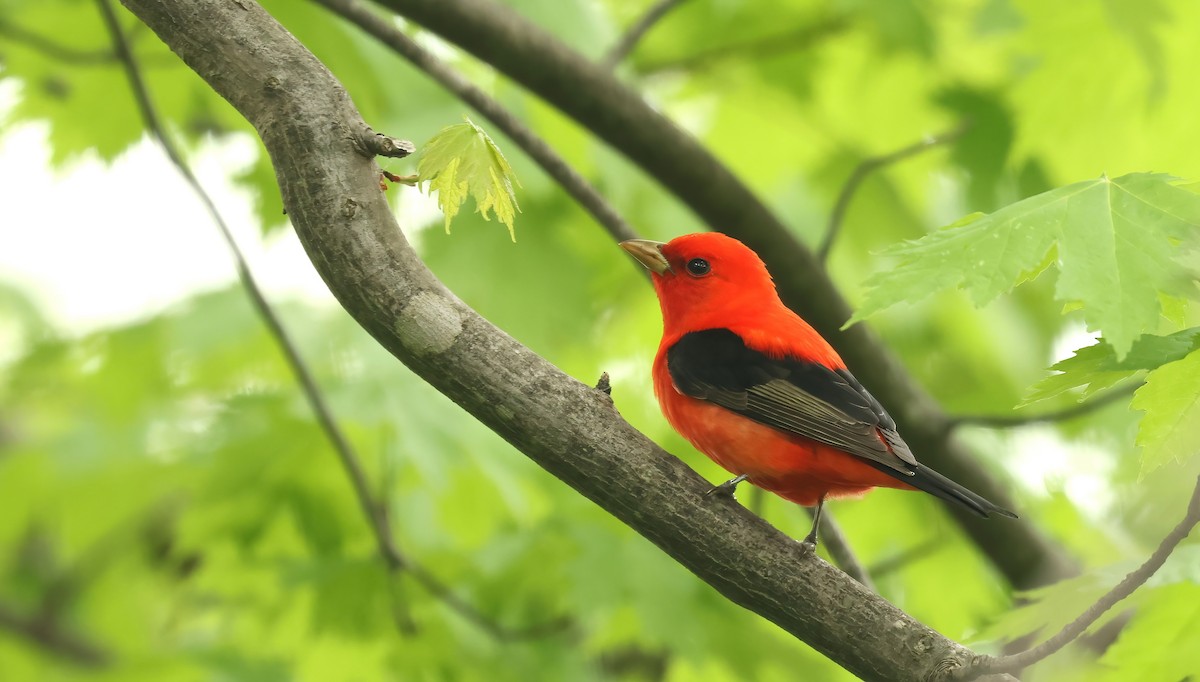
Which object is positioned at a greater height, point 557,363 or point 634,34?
point 634,34

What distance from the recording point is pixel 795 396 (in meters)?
3.29

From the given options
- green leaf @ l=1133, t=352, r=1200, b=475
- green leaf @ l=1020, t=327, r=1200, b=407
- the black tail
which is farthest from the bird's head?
green leaf @ l=1133, t=352, r=1200, b=475

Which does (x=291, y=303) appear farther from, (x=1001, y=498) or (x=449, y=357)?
(x=449, y=357)

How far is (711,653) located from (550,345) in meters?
1.47

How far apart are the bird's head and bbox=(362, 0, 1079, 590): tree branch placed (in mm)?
472

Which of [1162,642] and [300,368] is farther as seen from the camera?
[300,368]

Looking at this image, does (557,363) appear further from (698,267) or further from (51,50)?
(51,50)

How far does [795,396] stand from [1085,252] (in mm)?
1251

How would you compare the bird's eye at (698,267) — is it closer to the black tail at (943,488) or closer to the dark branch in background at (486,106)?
the dark branch in background at (486,106)

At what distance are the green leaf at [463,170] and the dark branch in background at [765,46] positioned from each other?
342cm

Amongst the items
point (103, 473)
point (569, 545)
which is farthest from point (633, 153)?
point (103, 473)

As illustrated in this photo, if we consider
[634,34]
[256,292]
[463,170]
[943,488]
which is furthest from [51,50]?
[943,488]

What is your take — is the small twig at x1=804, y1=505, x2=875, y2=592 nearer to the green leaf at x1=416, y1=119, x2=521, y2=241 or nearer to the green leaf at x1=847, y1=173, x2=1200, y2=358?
the green leaf at x1=847, y1=173, x2=1200, y2=358

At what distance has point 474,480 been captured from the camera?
17.8 ft
